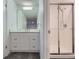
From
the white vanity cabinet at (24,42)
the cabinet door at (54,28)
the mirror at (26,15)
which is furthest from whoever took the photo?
the mirror at (26,15)

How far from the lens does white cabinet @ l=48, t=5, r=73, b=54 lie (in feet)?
15.5

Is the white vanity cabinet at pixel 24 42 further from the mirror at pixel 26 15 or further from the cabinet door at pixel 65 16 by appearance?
the cabinet door at pixel 65 16

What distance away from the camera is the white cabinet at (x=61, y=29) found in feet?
15.5

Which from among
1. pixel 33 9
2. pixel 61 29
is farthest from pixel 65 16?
pixel 33 9

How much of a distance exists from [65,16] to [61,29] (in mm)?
475

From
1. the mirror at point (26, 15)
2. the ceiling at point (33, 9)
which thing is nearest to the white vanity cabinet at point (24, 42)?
the mirror at point (26, 15)

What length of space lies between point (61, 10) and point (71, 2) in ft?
1.41

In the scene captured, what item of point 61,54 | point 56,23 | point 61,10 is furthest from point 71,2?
point 61,54

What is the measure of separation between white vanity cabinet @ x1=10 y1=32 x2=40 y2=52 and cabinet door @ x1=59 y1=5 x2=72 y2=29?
1.57m

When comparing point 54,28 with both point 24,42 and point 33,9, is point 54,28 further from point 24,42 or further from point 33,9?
point 33,9

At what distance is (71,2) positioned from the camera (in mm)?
4707

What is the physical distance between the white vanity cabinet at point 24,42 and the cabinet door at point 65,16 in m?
1.57

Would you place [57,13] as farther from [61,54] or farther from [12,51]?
[12,51]

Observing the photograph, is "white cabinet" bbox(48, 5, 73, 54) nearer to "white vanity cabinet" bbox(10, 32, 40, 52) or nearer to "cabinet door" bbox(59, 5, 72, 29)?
"cabinet door" bbox(59, 5, 72, 29)
